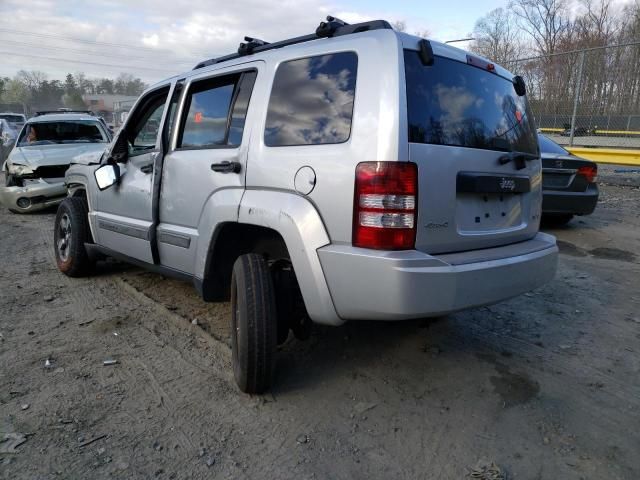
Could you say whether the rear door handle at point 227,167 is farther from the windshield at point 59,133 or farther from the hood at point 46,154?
the windshield at point 59,133

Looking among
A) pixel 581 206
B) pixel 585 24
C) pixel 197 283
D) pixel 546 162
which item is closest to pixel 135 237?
pixel 197 283

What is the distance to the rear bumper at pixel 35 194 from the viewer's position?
8766mm

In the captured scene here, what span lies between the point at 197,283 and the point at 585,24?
70.5 feet

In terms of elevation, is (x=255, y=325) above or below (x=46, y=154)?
below

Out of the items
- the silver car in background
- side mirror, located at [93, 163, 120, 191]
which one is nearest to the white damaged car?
side mirror, located at [93, 163, 120, 191]

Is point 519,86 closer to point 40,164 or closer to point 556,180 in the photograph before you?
point 556,180

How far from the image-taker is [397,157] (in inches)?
91.4

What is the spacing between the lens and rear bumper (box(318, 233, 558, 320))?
→ 2.32 m

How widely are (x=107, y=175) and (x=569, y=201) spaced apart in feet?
19.1

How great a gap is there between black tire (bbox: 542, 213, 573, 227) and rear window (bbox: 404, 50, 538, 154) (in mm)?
4678

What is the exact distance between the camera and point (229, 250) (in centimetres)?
325

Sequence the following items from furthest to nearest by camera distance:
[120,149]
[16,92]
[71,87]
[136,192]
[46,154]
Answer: [71,87] < [16,92] < [46,154] < [120,149] < [136,192]

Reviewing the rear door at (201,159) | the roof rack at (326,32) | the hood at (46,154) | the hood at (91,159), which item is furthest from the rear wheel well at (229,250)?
the hood at (46,154)

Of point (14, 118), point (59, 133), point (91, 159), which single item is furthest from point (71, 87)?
point (91, 159)
